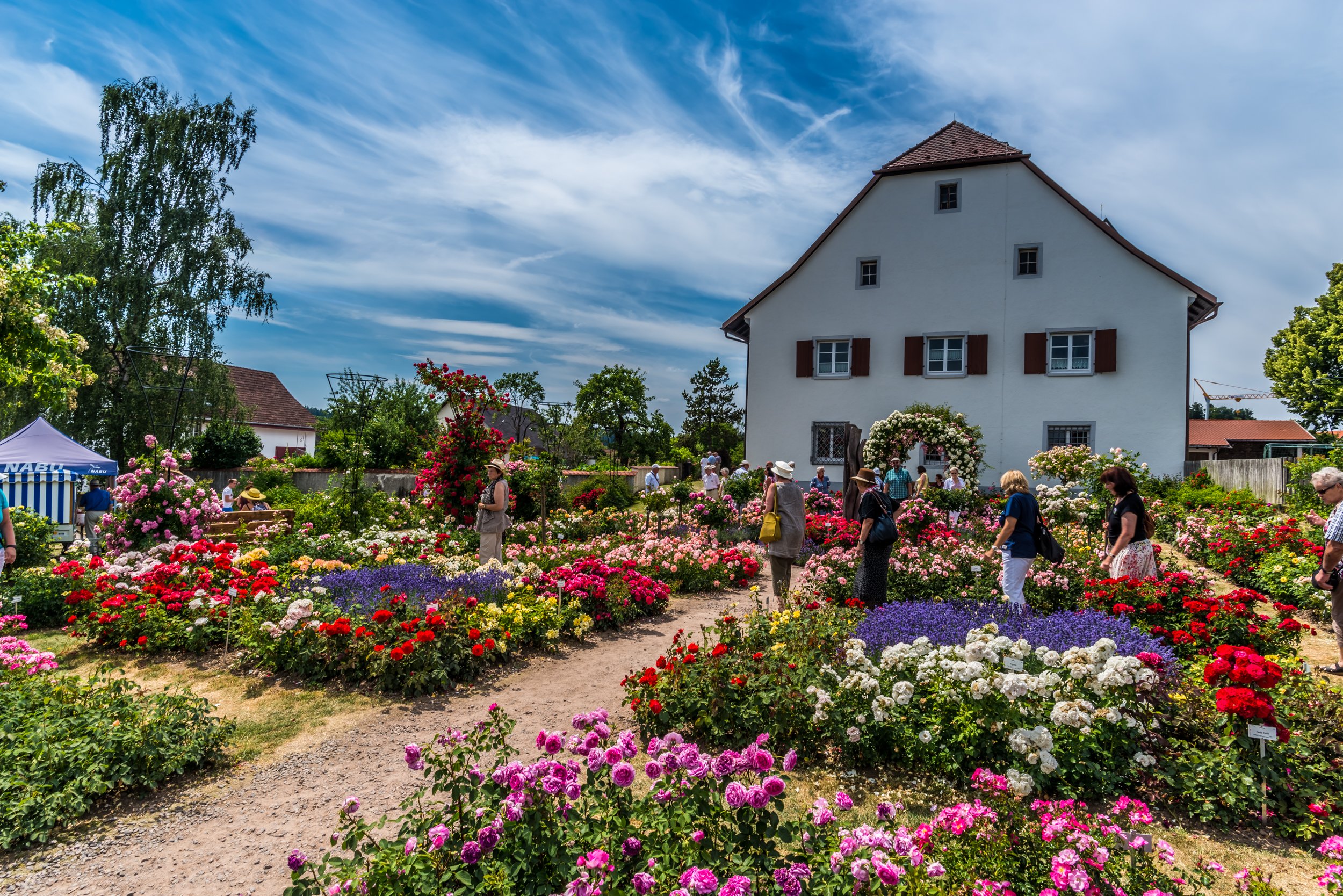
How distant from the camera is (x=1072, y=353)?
18.4 meters

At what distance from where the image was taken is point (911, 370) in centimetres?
1969

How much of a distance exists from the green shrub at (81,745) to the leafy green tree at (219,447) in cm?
1960

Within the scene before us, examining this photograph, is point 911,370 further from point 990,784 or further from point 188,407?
point 188,407

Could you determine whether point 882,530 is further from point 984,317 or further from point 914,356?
point 984,317

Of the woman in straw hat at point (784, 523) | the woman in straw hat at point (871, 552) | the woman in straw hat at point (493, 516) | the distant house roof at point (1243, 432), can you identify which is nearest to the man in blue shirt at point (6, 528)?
the woman in straw hat at point (493, 516)

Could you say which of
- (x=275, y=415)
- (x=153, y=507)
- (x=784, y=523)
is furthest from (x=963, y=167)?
(x=275, y=415)

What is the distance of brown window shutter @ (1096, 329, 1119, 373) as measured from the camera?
1778cm

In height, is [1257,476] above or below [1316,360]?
below

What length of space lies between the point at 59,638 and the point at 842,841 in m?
7.67

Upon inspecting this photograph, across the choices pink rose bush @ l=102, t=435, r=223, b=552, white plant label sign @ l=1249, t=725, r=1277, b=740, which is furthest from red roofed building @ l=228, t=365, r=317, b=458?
white plant label sign @ l=1249, t=725, r=1277, b=740

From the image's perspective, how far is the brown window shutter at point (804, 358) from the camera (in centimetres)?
2089

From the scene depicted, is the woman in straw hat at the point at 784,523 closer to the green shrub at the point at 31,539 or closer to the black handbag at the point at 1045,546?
the black handbag at the point at 1045,546

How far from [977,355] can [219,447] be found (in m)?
23.2

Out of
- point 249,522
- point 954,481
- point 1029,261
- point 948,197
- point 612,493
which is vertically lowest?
point 249,522
